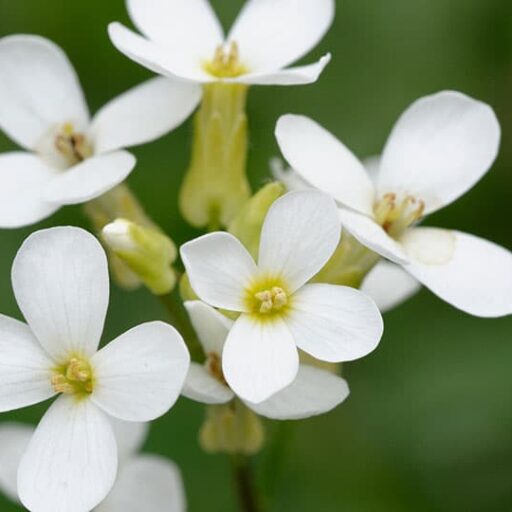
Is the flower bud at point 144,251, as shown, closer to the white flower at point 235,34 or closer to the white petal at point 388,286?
the white flower at point 235,34

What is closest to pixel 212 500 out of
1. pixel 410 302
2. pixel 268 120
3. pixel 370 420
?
pixel 370 420

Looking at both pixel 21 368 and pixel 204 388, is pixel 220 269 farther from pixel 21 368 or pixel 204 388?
pixel 21 368

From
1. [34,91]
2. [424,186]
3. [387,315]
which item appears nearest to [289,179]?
[424,186]

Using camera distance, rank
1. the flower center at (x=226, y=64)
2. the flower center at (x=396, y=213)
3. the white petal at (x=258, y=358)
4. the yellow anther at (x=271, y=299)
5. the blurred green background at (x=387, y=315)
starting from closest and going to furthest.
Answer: the white petal at (x=258, y=358) < the yellow anther at (x=271, y=299) < the flower center at (x=396, y=213) < the flower center at (x=226, y=64) < the blurred green background at (x=387, y=315)

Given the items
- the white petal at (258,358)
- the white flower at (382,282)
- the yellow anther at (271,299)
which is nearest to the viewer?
the white petal at (258,358)

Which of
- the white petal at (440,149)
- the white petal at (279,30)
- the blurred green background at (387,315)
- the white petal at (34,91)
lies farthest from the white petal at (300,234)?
the blurred green background at (387,315)

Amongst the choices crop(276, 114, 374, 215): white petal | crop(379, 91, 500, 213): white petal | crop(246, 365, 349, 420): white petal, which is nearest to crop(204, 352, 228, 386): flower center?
crop(246, 365, 349, 420): white petal

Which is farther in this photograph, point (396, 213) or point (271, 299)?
point (396, 213)
